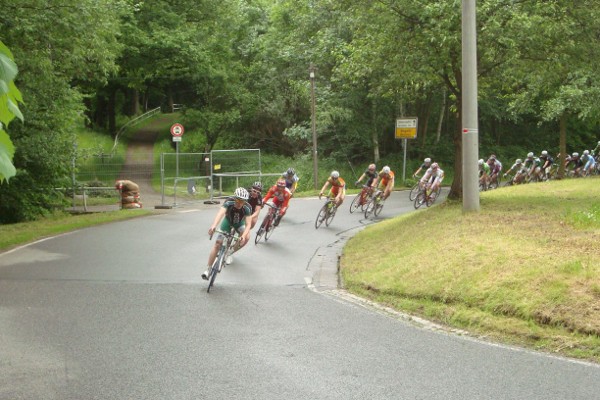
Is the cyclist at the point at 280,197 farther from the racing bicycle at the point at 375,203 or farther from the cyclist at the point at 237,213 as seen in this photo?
the cyclist at the point at 237,213

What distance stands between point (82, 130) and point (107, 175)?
46.6 feet

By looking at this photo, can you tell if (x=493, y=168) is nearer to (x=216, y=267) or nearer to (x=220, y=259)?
(x=220, y=259)

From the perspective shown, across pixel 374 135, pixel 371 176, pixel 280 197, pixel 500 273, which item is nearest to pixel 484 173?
pixel 371 176

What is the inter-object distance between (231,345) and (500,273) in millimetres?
3835

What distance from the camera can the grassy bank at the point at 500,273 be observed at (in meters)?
7.59

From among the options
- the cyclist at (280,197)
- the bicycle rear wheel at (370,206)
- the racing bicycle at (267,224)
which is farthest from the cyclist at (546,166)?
the racing bicycle at (267,224)

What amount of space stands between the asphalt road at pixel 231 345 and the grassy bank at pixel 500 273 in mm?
488

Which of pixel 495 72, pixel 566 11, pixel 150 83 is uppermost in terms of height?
pixel 150 83

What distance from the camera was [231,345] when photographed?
7426 mm

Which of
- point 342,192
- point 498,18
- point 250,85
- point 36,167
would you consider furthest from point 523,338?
point 250,85

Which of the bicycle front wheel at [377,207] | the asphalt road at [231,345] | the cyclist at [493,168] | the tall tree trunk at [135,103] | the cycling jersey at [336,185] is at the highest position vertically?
the tall tree trunk at [135,103]

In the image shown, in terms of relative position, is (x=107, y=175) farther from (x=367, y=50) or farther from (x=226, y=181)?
(x=367, y=50)

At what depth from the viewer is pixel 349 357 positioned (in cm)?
691

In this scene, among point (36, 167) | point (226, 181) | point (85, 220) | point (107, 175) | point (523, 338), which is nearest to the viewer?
point (523, 338)
